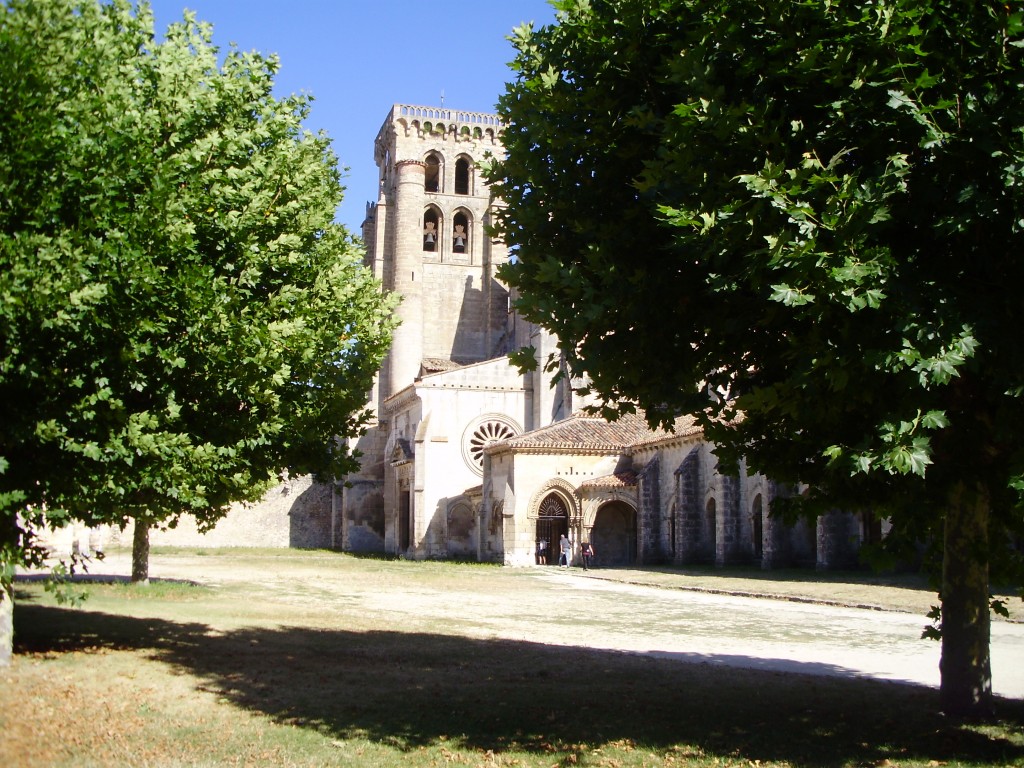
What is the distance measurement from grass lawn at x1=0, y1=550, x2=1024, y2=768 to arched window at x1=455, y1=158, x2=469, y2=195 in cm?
4645

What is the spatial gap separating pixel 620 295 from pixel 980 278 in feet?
8.41

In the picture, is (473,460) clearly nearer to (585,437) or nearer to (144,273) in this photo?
(585,437)

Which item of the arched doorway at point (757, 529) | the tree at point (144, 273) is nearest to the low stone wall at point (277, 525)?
the arched doorway at point (757, 529)

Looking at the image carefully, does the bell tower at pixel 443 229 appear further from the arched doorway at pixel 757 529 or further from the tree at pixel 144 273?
the tree at pixel 144 273

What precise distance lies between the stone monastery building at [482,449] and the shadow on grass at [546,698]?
39.1 ft

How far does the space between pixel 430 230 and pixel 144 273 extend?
161 feet

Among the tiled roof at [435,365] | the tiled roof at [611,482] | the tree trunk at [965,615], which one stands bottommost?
the tree trunk at [965,615]

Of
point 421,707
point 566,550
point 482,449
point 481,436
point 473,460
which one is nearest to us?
point 421,707

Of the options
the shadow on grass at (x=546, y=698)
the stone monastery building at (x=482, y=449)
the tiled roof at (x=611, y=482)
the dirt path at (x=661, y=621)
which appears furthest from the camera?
the tiled roof at (x=611, y=482)

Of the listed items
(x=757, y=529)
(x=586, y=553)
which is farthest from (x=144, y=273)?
(x=586, y=553)

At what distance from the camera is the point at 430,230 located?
5706 centimetres

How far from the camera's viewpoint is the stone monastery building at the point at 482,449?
33.7 m

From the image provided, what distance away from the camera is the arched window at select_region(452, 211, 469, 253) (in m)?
57.1

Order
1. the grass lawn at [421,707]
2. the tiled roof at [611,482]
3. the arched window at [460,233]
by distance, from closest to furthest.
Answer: the grass lawn at [421,707], the tiled roof at [611,482], the arched window at [460,233]
